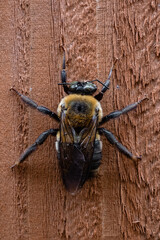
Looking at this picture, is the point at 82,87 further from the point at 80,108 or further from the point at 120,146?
the point at 120,146

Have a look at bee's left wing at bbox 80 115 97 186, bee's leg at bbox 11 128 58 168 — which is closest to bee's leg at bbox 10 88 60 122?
bee's leg at bbox 11 128 58 168

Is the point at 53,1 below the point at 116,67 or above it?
above

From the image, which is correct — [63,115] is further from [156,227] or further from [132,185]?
[156,227]

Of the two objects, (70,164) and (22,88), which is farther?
(22,88)

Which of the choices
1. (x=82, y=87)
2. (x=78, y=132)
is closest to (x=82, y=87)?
(x=82, y=87)

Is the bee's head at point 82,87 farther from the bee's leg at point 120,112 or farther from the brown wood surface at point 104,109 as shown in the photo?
the bee's leg at point 120,112

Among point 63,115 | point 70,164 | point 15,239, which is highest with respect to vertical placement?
point 63,115

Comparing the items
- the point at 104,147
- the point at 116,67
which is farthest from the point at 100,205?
the point at 116,67
